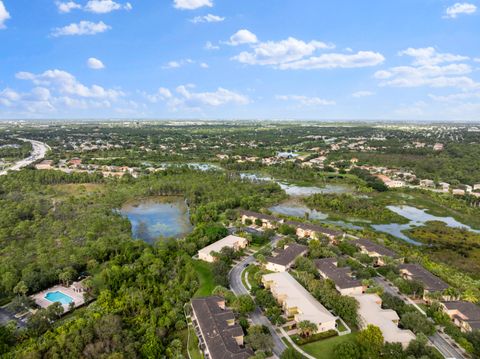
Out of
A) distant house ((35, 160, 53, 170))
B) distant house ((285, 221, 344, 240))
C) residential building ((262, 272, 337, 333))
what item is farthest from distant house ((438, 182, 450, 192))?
distant house ((35, 160, 53, 170))

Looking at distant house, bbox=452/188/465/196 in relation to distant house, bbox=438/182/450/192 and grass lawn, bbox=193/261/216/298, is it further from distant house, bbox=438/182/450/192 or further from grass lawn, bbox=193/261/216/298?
grass lawn, bbox=193/261/216/298

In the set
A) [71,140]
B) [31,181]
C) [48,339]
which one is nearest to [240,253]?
[48,339]

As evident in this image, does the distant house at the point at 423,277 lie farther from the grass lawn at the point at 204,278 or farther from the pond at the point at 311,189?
the pond at the point at 311,189

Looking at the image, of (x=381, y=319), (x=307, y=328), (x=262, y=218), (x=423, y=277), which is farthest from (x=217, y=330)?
(x=262, y=218)

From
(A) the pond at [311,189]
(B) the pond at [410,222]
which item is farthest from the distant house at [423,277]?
(A) the pond at [311,189]

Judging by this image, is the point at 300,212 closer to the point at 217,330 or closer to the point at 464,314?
the point at 464,314

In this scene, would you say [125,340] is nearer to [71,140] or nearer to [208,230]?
[208,230]
